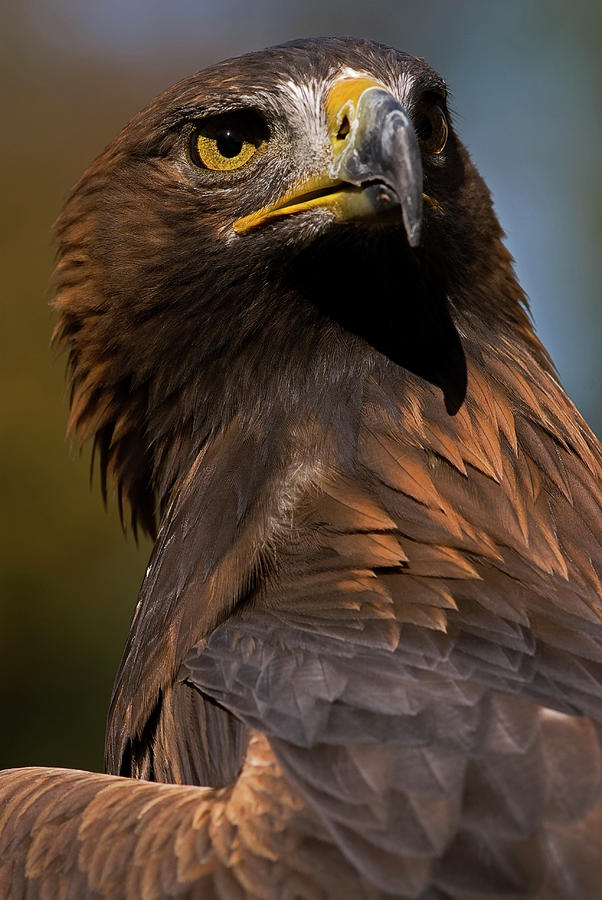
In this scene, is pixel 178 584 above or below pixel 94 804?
above

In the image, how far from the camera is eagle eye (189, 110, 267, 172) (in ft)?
7.56

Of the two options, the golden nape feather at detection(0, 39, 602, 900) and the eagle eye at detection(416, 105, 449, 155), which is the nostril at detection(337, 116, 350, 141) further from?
the eagle eye at detection(416, 105, 449, 155)

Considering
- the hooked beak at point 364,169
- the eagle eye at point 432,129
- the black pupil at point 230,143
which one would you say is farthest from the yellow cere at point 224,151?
the eagle eye at point 432,129

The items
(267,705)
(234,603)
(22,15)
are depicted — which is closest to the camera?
(267,705)

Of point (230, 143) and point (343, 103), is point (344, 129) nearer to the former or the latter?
point (343, 103)

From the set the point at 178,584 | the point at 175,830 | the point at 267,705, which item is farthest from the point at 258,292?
the point at 175,830

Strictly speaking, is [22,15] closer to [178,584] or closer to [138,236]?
[138,236]

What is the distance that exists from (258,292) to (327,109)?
37 cm

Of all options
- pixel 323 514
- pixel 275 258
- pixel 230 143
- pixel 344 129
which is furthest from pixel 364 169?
pixel 323 514

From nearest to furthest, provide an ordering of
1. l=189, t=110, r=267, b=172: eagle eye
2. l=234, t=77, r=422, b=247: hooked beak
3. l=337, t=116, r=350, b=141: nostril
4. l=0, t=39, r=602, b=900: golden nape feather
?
l=0, t=39, r=602, b=900: golden nape feather, l=234, t=77, r=422, b=247: hooked beak, l=337, t=116, r=350, b=141: nostril, l=189, t=110, r=267, b=172: eagle eye

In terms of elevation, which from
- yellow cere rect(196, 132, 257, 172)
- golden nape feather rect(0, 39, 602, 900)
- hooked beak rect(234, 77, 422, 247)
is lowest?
golden nape feather rect(0, 39, 602, 900)

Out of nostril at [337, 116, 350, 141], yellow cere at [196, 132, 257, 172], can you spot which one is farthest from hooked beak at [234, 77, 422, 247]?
yellow cere at [196, 132, 257, 172]

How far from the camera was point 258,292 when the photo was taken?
2.30m

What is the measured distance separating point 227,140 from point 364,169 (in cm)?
42
